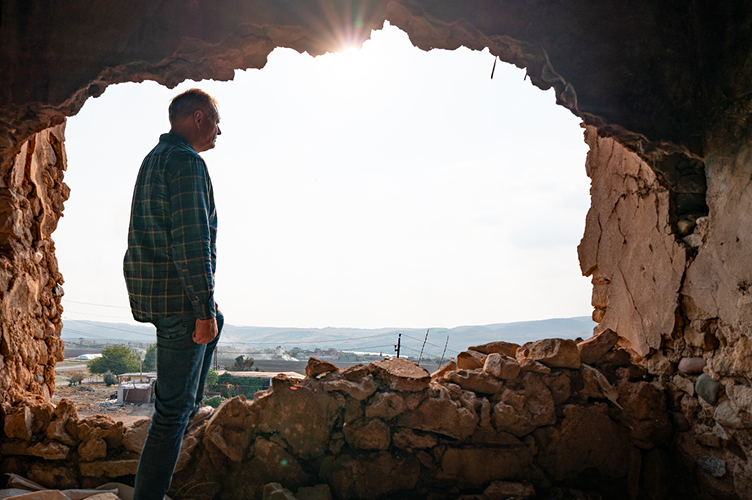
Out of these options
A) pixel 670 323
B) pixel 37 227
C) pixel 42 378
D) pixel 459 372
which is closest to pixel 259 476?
pixel 459 372

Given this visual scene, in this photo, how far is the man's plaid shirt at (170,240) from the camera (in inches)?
64.7

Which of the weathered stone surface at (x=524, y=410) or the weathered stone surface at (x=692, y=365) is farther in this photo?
the weathered stone surface at (x=524, y=410)

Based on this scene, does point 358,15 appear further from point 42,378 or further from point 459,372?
point 42,378

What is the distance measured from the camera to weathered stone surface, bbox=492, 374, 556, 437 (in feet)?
7.93

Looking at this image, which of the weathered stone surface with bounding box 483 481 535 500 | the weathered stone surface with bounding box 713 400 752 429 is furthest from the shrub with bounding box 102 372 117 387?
the weathered stone surface with bounding box 713 400 752 429

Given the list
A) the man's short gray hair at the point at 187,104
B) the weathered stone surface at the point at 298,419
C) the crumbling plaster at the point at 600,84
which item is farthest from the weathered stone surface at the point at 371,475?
the man's short gray hair at the point at 187,104

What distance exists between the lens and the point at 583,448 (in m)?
2.46

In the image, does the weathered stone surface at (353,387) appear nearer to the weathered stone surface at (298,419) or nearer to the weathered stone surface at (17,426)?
the weathered stone surface at (298,419)

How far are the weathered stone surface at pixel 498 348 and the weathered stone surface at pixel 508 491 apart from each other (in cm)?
93

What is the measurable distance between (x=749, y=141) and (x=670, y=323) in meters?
1.03

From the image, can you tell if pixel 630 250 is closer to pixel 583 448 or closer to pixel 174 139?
pixel 583 448

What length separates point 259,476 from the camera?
2258 millimetres

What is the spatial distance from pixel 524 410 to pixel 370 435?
2.96 feet

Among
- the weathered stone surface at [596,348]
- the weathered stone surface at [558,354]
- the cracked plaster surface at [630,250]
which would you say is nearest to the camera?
the cracked plaster surface at [630,250]
